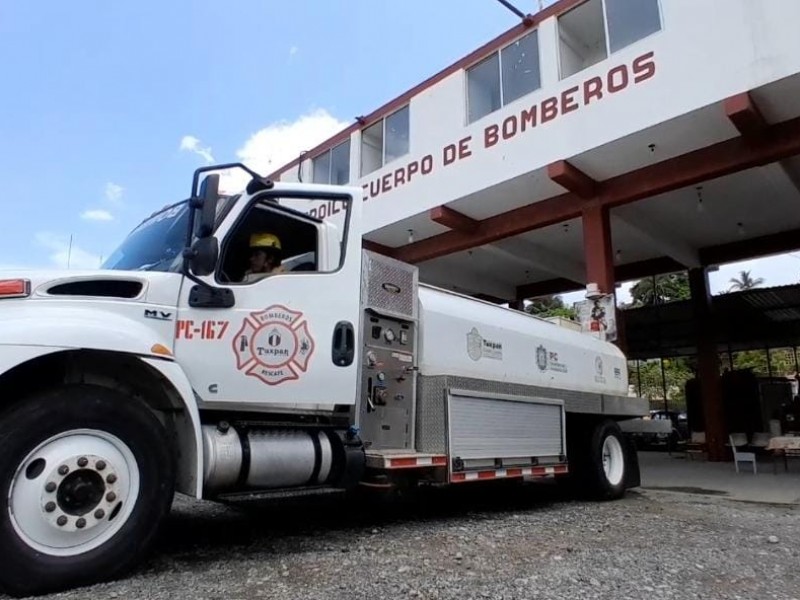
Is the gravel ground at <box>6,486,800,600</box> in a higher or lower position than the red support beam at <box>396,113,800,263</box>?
lower

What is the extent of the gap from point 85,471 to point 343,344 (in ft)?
6.76

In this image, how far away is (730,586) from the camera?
156 inches

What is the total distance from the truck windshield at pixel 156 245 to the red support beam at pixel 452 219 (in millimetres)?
9003

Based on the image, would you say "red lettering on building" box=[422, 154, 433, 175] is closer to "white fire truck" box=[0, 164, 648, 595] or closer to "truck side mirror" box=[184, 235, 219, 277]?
"white fire truck" box=[0, 164, 648, 595]

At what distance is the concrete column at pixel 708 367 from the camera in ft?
52.3

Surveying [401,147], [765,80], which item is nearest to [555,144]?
[765,80]

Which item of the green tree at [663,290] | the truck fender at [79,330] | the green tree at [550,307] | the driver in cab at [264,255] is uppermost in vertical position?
the green tree at [663,290]

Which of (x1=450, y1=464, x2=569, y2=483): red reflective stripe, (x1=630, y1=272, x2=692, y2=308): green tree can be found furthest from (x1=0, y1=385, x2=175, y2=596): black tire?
(x1=630, y1=272, x2=692, y2=308): green tree

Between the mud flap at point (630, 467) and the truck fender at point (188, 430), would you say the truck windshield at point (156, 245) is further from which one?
the mud flap at point (630, 467)

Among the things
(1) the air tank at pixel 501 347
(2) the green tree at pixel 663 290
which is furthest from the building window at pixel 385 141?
(2) the green tree at pixel 663 290

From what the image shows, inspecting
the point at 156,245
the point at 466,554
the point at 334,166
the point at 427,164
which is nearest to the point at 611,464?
the point at 466,554

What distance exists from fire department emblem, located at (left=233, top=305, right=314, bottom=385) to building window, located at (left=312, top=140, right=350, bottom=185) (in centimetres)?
1208

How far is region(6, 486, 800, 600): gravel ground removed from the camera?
3.71 metres

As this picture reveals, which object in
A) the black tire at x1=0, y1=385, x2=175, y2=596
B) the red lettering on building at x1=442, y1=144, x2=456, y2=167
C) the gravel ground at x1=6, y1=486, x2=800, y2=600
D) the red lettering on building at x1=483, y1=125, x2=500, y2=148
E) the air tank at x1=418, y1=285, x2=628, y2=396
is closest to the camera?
the black tire at x1=0, y1=385, x2=175, y2=596
